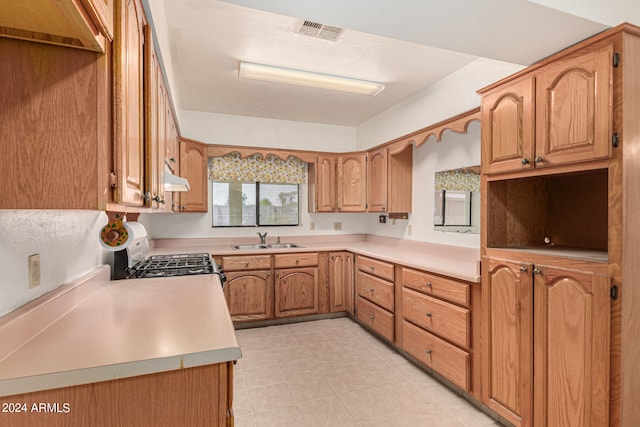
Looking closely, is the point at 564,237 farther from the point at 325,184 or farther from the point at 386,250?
the point at 325,184

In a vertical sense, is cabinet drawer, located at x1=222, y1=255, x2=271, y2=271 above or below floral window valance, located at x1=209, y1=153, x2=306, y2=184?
below

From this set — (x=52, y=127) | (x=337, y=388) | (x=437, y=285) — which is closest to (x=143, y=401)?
(x=52, y=127)

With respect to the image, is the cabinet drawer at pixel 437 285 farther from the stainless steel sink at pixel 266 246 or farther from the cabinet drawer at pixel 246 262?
the stainless steel sink at pixel 266 246

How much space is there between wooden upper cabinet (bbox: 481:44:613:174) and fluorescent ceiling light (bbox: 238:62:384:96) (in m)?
1.18

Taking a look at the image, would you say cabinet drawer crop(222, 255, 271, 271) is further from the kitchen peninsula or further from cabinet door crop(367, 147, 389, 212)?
the kitchen peninsula

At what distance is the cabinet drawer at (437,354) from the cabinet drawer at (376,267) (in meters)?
0.46

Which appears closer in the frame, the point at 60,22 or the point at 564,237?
the point at 60,22

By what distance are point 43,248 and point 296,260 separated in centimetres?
275

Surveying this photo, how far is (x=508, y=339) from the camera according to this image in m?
1.94

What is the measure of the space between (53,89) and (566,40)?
211 cm

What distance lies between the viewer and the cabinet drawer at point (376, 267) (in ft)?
10.3

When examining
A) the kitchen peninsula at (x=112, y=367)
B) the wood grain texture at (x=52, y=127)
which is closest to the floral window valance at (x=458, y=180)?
the kitchen peninsula at (x=112, y=367)

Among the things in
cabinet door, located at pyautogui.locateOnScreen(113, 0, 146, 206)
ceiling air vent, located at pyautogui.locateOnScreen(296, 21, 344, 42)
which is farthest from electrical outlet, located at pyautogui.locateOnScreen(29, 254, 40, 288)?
ceiling air vent, located at pyautogui.locateOnScreen(296, 21, 344, 42)

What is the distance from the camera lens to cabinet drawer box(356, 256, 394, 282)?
123 inches
